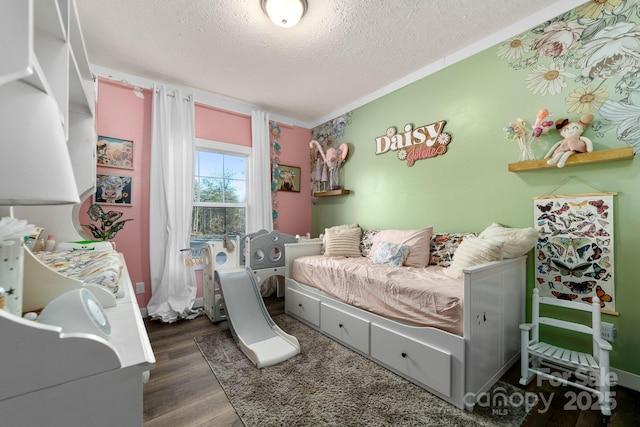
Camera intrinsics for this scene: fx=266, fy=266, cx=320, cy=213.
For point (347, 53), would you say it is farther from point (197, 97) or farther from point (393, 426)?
point (393, 426)

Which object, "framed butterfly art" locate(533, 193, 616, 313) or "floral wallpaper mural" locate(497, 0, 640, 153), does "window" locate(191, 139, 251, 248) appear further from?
"floral wallpaper mural" locate(497, 0, 640, 153)

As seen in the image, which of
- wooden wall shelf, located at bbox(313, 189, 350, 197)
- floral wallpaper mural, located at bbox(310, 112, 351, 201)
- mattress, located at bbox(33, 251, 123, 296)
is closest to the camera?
mattress, located at bbox(33, 251, 123, 296)

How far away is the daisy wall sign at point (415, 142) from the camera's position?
2.57m

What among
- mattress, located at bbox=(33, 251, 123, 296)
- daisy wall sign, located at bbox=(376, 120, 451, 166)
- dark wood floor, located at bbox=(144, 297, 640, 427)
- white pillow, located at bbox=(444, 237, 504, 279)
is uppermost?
daisy wall sign, located at bbox=(376, 120, 451, 166)

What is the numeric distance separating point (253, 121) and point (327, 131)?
1.06m

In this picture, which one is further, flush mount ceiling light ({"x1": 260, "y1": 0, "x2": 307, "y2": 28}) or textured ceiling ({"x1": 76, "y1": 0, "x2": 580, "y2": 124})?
textured ceiling ({"x1": 76, "y1": 0, "x2": 580, "y2": 124})

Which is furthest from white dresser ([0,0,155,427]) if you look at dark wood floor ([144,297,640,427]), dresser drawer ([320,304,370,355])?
dresser drawer ([320,304,370,355])

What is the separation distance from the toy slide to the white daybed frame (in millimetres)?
484

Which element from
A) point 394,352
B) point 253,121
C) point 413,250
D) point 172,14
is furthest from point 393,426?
point 253,121

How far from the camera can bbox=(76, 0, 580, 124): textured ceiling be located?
1925 millimetres

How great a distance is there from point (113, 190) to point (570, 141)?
3.91 metres

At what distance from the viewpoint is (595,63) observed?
1759 millimetres

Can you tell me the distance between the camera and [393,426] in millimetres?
1366

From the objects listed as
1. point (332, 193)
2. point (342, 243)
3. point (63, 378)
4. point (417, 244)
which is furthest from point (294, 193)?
point (63, 378)
